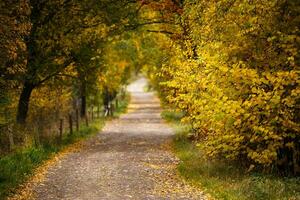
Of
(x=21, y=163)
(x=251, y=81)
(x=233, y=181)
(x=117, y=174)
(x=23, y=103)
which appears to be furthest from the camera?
(x=23, y=103)

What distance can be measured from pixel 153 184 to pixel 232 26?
4.73 m

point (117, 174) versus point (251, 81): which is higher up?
point (251, 81)

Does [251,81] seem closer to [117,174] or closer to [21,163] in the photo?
[117,174]

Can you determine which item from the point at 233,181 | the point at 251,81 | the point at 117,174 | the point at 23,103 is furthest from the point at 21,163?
the point at 23,103

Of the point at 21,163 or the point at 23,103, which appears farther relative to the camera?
the point at 23,103

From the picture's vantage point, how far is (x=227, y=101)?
517 inches

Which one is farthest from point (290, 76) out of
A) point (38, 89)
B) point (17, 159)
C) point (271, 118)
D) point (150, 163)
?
point (38, 89)

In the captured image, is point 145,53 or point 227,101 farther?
point 145,53

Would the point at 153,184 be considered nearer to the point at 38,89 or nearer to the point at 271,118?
the point at 271,118

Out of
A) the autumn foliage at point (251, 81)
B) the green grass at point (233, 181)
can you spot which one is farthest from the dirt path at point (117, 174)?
the autumn foliage at point (251, 81)

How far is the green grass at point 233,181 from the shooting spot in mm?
12594

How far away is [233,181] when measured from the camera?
1430 cm

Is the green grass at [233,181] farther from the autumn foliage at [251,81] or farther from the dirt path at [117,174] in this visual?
the autumn foliage at [251,81]

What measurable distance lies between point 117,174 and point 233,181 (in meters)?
3.78
